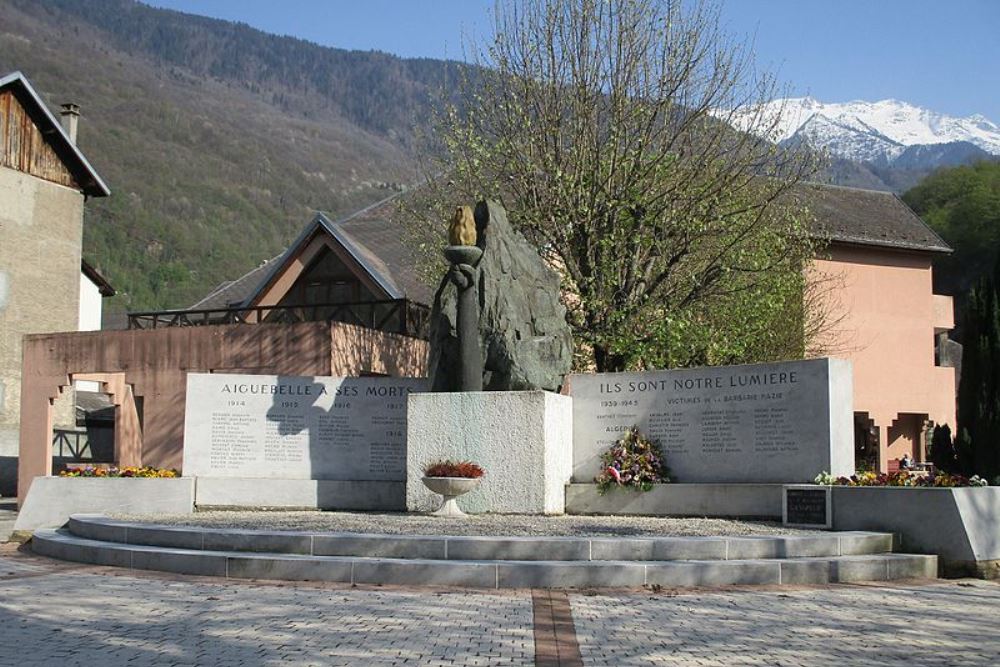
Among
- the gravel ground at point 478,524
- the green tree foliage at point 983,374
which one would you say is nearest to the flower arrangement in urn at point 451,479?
the gravel ground at point 478,524

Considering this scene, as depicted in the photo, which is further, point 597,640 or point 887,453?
point 887,453

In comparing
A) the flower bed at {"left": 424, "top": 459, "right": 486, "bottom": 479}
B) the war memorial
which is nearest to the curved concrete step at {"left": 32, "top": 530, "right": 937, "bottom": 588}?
the war memorial

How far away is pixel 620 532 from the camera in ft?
44.2

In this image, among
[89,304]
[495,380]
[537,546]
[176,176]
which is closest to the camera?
[537,546]

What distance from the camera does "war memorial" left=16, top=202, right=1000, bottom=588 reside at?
12.1 meters

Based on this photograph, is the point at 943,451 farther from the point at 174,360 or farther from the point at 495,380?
the point at 174,360

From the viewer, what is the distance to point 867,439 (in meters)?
42.4

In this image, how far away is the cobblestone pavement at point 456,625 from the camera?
8172 mm

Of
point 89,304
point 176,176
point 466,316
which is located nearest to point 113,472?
point 466,316

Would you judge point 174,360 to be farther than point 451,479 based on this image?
Yes

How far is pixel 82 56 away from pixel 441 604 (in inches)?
7491

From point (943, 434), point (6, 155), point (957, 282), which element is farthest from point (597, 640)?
point (957, 282)

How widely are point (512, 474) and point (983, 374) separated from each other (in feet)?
33.2

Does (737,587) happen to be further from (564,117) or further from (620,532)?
(564,117)
